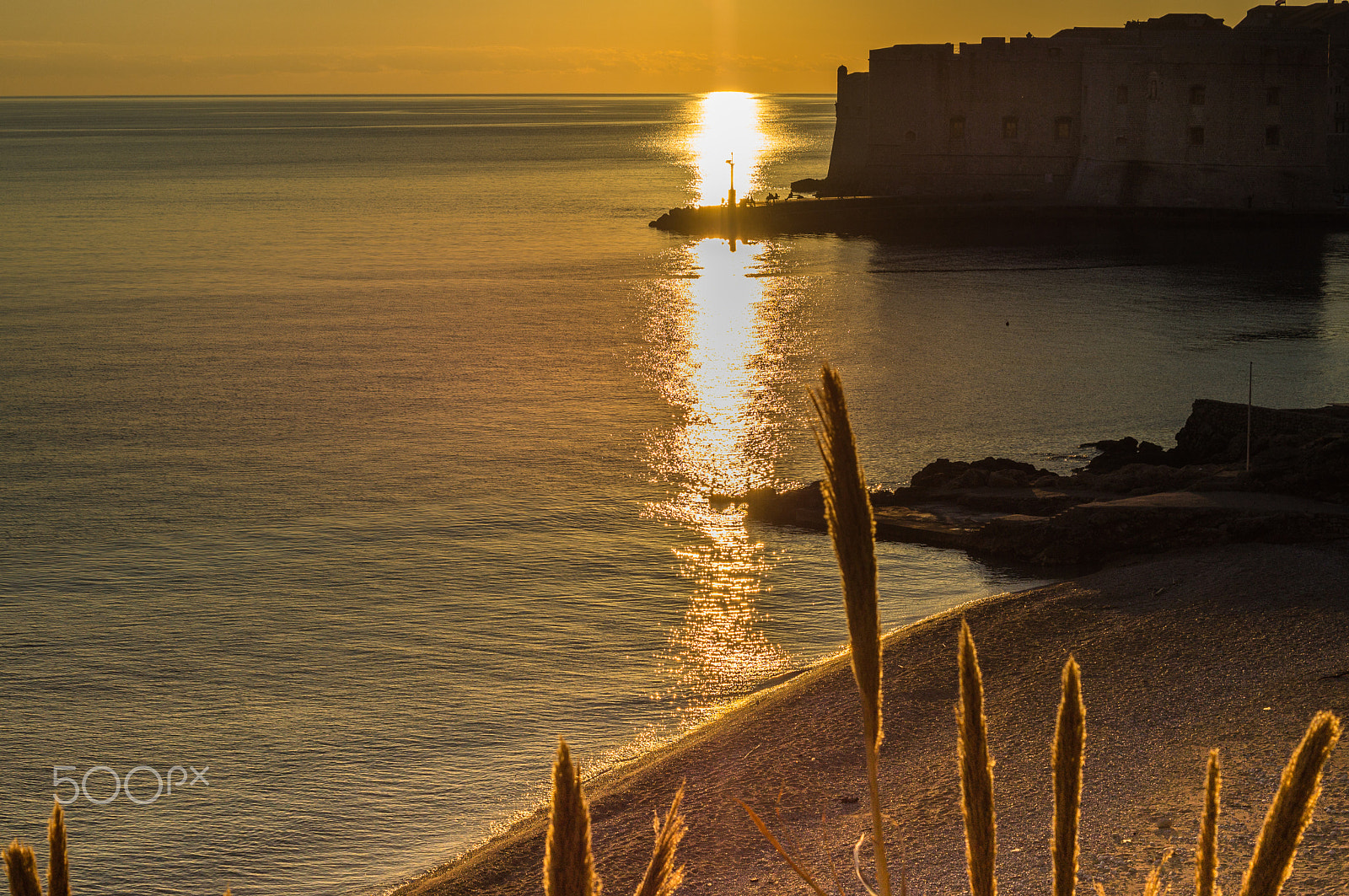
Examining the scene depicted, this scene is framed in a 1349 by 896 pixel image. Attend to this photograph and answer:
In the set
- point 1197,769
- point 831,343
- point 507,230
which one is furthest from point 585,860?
point 507,230

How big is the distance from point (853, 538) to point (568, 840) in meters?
0.37

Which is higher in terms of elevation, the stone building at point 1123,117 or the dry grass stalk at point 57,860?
the stone building at point 1123,117

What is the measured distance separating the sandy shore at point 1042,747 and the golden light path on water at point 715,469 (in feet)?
3.51

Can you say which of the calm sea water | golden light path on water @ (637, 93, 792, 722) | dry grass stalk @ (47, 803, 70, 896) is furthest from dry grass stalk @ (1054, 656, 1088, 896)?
golden light path on water @ (637, 93, 792, 722)

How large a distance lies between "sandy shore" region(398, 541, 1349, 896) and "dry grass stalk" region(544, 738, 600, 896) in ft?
16.3

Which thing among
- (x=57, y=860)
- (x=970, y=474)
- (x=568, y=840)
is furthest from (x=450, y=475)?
(x=568, y=840)

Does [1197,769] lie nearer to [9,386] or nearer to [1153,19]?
[9,386]

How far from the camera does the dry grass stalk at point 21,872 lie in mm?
1142

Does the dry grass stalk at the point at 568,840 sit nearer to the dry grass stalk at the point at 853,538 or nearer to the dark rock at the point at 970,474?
the dry grass stalk at the point at 853,538

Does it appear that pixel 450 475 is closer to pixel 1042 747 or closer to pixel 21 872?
pixel 1042 747

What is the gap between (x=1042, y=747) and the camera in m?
7.65

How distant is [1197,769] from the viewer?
271 inches
